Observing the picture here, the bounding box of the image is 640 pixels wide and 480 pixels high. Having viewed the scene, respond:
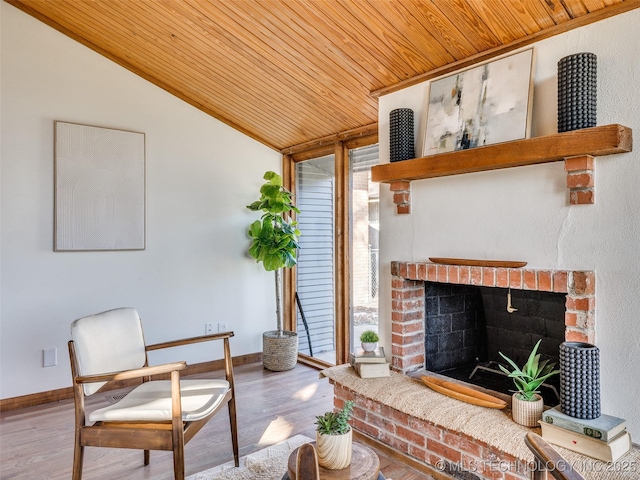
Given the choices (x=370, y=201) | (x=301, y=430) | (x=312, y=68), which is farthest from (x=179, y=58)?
(x=301, y=430)

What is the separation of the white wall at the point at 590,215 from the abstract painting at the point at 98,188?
2540 millimetres

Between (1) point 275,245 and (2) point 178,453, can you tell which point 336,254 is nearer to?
(1) point 275,245

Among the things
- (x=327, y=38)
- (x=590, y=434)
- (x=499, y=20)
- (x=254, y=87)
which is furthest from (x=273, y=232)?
(x=590, y=434)

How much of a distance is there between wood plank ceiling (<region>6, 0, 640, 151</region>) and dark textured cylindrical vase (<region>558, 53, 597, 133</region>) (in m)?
0.24

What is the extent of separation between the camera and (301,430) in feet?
9.16

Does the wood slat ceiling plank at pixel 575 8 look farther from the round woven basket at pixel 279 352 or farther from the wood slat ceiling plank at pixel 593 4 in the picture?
the round woven basket at pixel 279 352

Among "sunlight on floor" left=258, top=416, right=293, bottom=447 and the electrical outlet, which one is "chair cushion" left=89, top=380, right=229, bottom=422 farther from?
the electrical outlet

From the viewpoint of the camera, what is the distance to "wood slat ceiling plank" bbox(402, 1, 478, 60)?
85.3 inches

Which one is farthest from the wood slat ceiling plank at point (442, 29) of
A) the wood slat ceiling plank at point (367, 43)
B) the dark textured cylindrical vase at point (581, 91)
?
the dark textured cylindrical vase at point (581, 91)

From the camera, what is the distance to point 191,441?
8.78 ft

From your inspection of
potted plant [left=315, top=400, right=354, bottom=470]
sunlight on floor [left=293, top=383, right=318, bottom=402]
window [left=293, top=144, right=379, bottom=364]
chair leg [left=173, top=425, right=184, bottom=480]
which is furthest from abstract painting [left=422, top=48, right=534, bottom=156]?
sunlight on floor [left=293, top=383, right=318, bottom=402]

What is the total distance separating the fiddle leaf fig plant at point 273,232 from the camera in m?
3.93

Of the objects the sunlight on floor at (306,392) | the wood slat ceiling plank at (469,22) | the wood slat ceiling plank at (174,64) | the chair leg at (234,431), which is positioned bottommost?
the sunlight on floor at (306,392)

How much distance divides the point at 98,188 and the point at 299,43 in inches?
79.3
